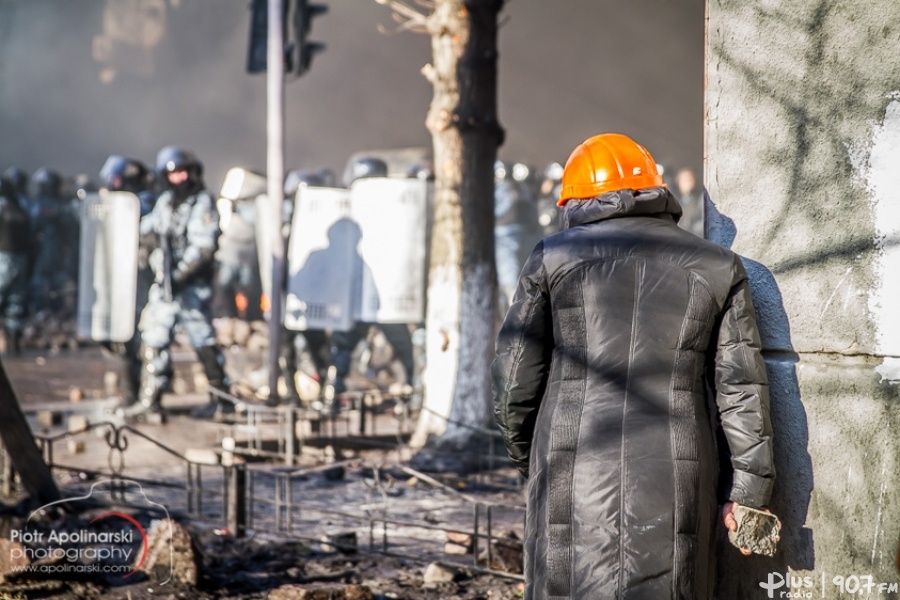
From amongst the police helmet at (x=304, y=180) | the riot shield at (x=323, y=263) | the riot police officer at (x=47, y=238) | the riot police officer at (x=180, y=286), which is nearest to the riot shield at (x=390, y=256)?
the riot shield at (x=323, y=263)

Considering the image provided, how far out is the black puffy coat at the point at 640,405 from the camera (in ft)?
8.15

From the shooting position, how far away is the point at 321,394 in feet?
34.6

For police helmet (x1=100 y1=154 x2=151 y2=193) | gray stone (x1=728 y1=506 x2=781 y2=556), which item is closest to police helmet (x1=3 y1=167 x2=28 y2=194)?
police helmet (x1=100 y1=154 x2=151 y2=193)

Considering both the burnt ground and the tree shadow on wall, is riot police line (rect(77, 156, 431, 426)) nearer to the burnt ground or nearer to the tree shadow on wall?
the burnt ground

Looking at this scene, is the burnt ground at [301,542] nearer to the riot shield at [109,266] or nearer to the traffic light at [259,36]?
the riot shield at [109,266]

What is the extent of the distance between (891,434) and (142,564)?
124 inches

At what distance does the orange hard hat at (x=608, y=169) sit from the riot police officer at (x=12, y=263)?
13324mm

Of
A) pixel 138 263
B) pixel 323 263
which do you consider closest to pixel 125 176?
pixel 138 263

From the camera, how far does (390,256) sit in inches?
388

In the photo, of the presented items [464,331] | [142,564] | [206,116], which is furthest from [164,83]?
[142,564]

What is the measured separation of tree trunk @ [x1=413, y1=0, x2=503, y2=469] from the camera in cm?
775

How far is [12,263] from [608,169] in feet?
44.7

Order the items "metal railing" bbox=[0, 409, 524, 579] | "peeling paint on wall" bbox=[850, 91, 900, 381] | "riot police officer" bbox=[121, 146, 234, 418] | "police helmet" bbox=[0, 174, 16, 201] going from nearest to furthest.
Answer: "peeling paint on wall" bbox=[850, 91, 900, 381] < "metal railing" bbox=[0, 409, 524, 579] < "riot police officer" bbox=[121, 146, 234, 418] < "police helmet" bbox=[0, 174, 16, 201]

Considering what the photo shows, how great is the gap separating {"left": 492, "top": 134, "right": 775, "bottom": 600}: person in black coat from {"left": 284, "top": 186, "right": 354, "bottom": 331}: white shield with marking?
293 inches
